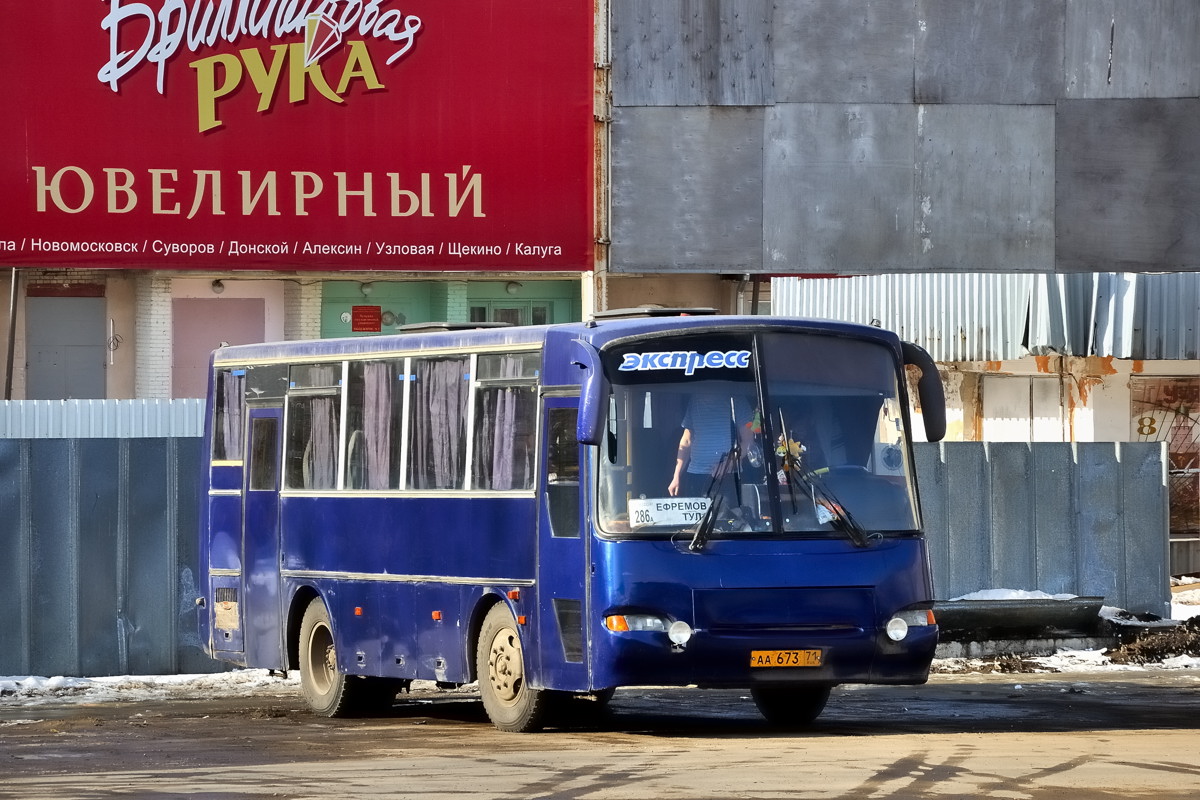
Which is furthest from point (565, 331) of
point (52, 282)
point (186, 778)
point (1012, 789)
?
point (52, 282)

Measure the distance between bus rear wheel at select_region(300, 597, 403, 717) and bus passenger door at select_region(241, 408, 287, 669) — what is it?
328 millimetres

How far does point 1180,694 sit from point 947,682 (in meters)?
2.31

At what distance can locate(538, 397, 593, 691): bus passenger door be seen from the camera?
13.2 m

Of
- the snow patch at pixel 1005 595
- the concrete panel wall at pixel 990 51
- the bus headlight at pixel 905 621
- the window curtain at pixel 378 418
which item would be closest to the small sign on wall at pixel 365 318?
the concrete panel wall at pixel 990 51

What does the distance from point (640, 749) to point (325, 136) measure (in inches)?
906

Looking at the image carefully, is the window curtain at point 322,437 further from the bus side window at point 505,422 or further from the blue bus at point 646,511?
the bus side window at point 505,422

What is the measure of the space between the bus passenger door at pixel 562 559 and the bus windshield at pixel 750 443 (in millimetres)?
288

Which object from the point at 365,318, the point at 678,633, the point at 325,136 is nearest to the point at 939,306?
the point at 325,136

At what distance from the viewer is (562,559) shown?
13.4m

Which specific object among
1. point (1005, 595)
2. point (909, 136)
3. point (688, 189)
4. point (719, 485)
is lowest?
point (1005, 595)

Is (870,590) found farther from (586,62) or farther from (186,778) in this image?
(586,62)

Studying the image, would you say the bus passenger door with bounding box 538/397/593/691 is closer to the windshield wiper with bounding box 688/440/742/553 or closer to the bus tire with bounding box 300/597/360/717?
the windshield wiper with bounding box 688/440/742/553

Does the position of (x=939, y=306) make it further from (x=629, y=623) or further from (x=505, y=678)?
(x=629, y=623)

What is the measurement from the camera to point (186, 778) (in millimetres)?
11414
